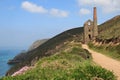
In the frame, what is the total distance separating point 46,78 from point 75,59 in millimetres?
10076

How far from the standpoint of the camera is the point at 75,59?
77.0 ft

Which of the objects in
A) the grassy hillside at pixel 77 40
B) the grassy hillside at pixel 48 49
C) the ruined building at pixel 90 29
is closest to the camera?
the grassy hillside at pixel 77 40

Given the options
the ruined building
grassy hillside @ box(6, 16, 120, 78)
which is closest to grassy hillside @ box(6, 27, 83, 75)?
grassy hillside @ box(6, 16, 120, 78)

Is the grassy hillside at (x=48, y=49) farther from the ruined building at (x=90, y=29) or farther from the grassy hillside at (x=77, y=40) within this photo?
the ruined building at (x=90, y=29)

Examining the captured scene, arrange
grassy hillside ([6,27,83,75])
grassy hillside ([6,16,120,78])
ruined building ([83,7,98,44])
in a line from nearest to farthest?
grassy hillside ([6,16,120,78]), ruined building ([83,7,98,44]), grassy hillside ([6,27,83,75])

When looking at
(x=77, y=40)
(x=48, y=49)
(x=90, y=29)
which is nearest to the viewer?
(x=90, y=29)

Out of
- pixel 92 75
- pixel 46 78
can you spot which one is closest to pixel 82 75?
pixel 92 75

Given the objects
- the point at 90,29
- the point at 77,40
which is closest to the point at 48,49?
the point at 77,40

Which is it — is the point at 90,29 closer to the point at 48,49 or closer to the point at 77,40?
the point at 77,40

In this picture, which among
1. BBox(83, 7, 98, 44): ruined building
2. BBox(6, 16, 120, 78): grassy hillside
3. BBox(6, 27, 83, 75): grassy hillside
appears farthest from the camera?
BBox(6, 27, 83, 75): grassy hillside

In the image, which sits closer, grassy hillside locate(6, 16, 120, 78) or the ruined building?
grassy hillside locate(6, 16, 120, 78)

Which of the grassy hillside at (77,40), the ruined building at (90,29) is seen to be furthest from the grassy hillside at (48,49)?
the ruined building at (90,29)

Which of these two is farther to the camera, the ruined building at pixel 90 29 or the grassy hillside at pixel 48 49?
the grassy hillside at pixel 48 49

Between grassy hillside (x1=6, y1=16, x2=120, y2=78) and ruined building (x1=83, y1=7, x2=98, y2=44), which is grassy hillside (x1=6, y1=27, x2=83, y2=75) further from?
ruined building (x1=83, y1=7, x2=98, y2=44)
